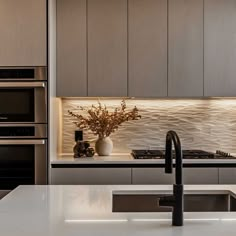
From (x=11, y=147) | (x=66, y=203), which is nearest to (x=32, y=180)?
(x=11, y=147)

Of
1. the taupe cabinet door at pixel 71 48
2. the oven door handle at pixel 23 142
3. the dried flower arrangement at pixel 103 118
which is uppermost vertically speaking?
the taupe cabinet door at pixel 71 48

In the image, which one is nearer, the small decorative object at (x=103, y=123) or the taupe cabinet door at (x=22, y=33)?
the taupe cabinet door at (x=22, y=33)

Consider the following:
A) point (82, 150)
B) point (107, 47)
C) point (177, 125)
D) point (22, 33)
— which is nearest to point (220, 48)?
point (177, 125)

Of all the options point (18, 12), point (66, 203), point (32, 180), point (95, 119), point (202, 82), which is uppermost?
point (18, 12)

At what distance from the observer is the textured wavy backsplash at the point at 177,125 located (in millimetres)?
3883

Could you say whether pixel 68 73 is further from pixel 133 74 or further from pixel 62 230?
pixel 62 230

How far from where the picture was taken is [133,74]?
3523 millimetres

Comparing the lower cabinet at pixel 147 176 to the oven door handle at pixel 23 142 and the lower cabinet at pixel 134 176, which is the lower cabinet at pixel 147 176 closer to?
the lower cabinet at pixel 134 176

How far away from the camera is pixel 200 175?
10.5 ft

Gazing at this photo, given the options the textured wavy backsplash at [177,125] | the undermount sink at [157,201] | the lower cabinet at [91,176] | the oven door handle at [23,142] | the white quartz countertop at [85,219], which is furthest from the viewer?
the textured wavy backsplash at [177,125]

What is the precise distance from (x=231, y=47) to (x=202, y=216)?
2465 mm

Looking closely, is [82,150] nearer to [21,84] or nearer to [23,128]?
[23,128]

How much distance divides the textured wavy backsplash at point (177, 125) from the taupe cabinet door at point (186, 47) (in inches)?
15.0

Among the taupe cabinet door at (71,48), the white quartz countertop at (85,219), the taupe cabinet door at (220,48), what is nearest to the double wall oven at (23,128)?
the taupe cabinet door at (71,48)
